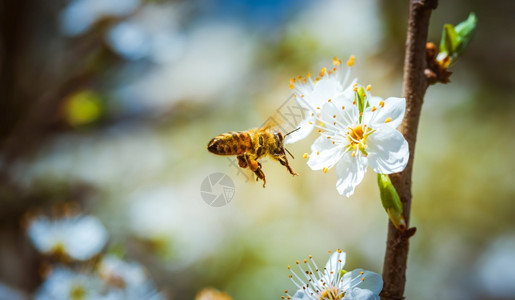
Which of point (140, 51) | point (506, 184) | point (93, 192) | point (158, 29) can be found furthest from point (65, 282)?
point (506, 184)

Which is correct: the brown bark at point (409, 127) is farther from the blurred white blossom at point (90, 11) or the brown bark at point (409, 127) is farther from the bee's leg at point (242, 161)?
the blurred white blossom at point (90, 11)

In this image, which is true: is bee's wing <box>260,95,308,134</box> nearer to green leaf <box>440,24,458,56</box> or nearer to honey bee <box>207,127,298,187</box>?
honey bee <box>207,127,298,187</box>

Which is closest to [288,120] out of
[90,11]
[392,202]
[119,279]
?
[392,202]

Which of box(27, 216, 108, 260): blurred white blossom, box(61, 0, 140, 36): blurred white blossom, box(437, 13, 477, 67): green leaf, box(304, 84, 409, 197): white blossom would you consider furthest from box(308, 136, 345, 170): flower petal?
box(61, 0, 140, 36): blurred white blossom

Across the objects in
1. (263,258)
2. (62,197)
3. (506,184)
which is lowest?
(263,258)

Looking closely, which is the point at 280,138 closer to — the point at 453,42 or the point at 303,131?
the point at 303,131

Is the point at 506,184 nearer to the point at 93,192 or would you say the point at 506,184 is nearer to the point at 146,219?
the point at 146,219

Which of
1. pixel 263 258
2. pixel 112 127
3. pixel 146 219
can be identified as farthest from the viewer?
pixel 112 127

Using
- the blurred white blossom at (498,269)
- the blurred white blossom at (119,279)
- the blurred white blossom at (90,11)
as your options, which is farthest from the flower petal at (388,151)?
the blurred white blossom at (90,11)
